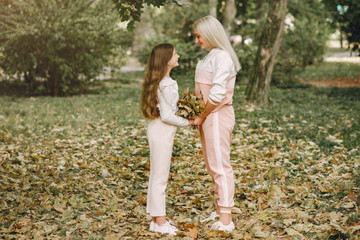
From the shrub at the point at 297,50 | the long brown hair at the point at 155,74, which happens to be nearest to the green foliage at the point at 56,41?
the shrub at the point at 297,50

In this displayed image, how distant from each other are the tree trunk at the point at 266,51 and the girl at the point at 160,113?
25.3 feet

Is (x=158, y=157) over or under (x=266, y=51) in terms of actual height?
under

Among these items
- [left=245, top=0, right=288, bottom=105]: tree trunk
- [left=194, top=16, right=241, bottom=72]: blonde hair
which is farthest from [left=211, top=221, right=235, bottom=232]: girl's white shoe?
[left=245, top=0, right=288, bottom=105]: tree trunk

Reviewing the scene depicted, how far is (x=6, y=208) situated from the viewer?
4.51 meters

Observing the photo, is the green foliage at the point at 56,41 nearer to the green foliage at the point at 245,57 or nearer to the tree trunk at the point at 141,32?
the green foliage at the point at 245,57

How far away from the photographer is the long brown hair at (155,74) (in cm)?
368

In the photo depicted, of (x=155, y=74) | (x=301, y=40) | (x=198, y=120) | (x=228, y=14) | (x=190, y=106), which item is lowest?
(x=198, y=120)

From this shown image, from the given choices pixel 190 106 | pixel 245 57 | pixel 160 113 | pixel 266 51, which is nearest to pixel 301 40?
pixel 245 57

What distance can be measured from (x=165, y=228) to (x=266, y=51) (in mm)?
8031

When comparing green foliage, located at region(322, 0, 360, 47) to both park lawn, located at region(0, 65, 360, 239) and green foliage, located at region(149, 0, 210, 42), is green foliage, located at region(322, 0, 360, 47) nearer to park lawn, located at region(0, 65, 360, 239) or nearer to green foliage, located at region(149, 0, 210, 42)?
park lawn, located at region(0, 65, 360, 239)

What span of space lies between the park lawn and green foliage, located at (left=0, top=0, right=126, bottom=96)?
11.0ft

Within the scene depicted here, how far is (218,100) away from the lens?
3629 mm

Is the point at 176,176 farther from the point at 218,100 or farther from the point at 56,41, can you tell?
the point at 56,41

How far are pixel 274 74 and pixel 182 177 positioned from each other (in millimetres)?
12195
